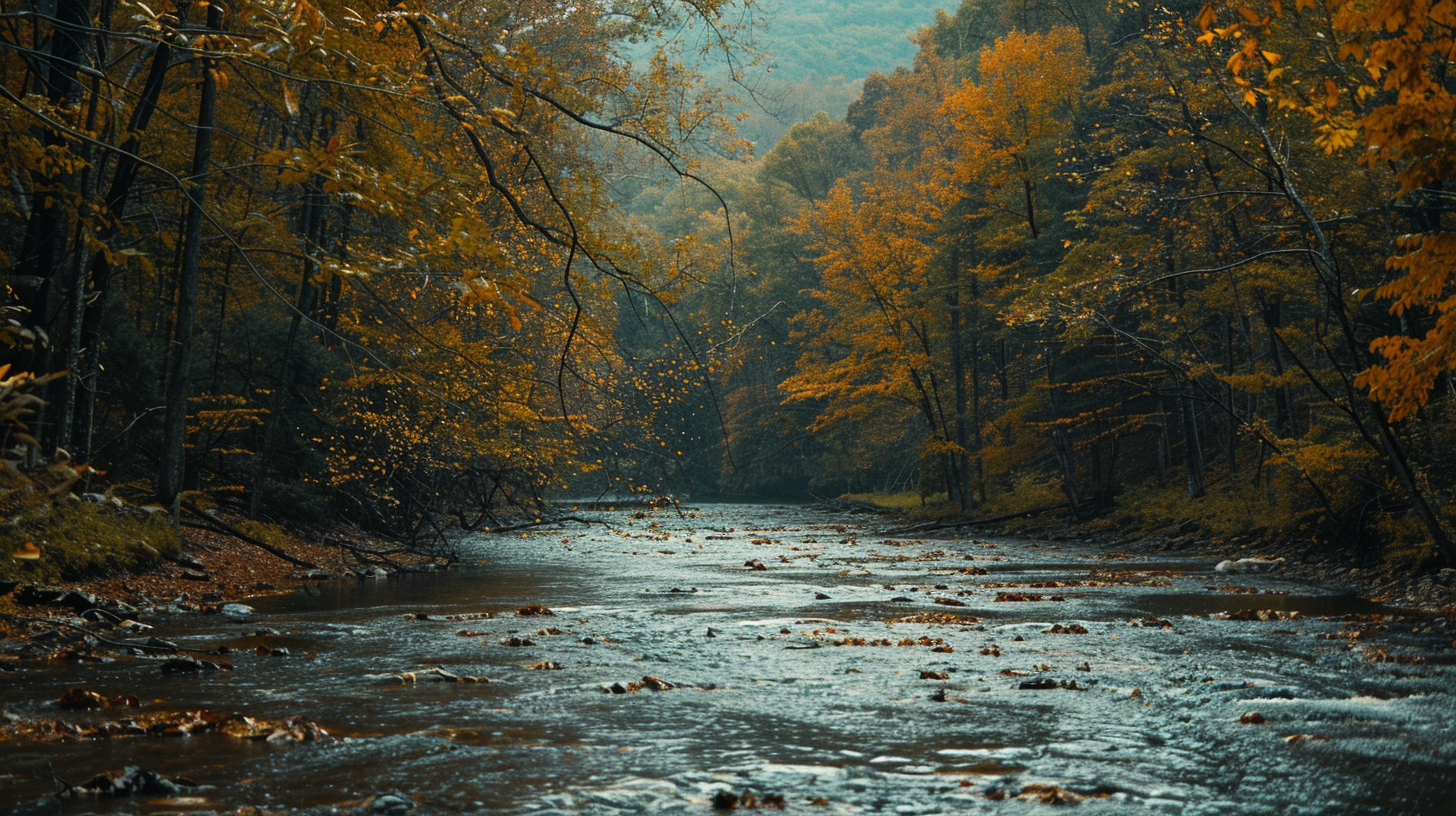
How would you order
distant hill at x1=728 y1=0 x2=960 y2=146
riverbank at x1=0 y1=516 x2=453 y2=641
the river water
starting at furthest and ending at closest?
distant hill at x1=728 y1=0 x2=960 y2=146, riverbank at x1=0 y1=516 x2=453 y2=641, the river water

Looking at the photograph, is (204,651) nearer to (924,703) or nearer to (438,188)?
(438,188)

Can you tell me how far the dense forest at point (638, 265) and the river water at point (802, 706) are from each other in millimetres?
1332

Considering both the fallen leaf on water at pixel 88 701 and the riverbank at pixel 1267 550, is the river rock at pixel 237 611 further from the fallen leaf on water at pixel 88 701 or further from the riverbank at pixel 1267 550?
the riverbank at pixel 1267 550

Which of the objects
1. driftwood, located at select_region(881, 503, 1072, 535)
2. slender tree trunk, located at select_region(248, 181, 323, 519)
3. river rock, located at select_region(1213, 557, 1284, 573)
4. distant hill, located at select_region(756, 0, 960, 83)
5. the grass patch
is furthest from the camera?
distant hill, located at select_region(756, 0, 960, 83)

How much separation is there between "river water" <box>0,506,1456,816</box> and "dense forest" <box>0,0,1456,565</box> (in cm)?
133

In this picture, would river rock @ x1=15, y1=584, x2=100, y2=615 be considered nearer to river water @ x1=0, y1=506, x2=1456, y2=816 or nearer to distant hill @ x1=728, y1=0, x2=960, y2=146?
river water @ x1=0, y1=506, x2=1456, y2=816

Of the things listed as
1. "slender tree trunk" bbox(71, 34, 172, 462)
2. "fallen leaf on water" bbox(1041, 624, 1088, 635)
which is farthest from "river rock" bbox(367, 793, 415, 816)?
"slender tree trunk" bbox(71, 34, 172, 462)

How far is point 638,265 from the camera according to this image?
1474 cm

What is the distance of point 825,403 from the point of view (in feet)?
167

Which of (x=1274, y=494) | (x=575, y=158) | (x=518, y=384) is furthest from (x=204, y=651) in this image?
(x=575, y=158)

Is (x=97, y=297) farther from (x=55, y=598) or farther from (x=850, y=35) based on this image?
(x=850, y=35)

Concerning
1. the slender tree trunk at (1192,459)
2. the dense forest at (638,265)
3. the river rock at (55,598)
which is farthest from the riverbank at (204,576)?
the slender tree trunk at (1192,459)

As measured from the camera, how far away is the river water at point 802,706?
400 centimetres

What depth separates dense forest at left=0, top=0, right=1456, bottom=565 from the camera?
5.72m
